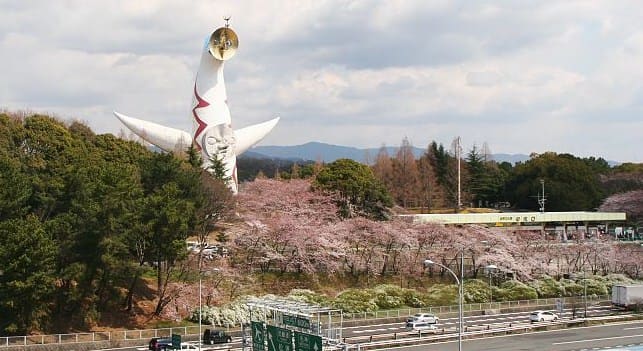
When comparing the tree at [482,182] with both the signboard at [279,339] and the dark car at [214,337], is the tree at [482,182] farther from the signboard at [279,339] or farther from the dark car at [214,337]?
the signboard at [279,339]

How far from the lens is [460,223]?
5591 cm

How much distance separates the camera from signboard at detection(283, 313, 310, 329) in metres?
21.4

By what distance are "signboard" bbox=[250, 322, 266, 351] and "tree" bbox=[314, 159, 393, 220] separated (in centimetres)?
2871

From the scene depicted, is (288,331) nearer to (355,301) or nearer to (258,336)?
(258,336)

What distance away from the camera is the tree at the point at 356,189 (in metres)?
52.9

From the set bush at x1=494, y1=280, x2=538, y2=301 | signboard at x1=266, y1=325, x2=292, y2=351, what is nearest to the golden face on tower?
bush at x1=494, y1=280, x2=538, y2=301

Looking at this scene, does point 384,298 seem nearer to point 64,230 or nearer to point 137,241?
point 137,241

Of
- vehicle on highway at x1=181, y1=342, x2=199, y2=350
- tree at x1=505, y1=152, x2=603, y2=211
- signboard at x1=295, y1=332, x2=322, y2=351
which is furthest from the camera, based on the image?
tree at x1=505, y1=152, x2=603, y2=211

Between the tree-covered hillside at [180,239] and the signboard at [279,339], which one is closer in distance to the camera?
the signboard at [279,339]

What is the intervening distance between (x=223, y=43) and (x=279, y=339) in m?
32.3

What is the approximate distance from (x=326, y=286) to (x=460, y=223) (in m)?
16.5

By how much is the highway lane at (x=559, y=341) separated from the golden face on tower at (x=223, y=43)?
26465 millimetres

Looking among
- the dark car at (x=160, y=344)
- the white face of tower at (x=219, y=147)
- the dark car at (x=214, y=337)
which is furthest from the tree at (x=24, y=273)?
the white face of tower at (x=219, y=147)

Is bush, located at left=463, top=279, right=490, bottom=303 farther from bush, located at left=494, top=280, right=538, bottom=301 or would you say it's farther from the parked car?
the parked car
